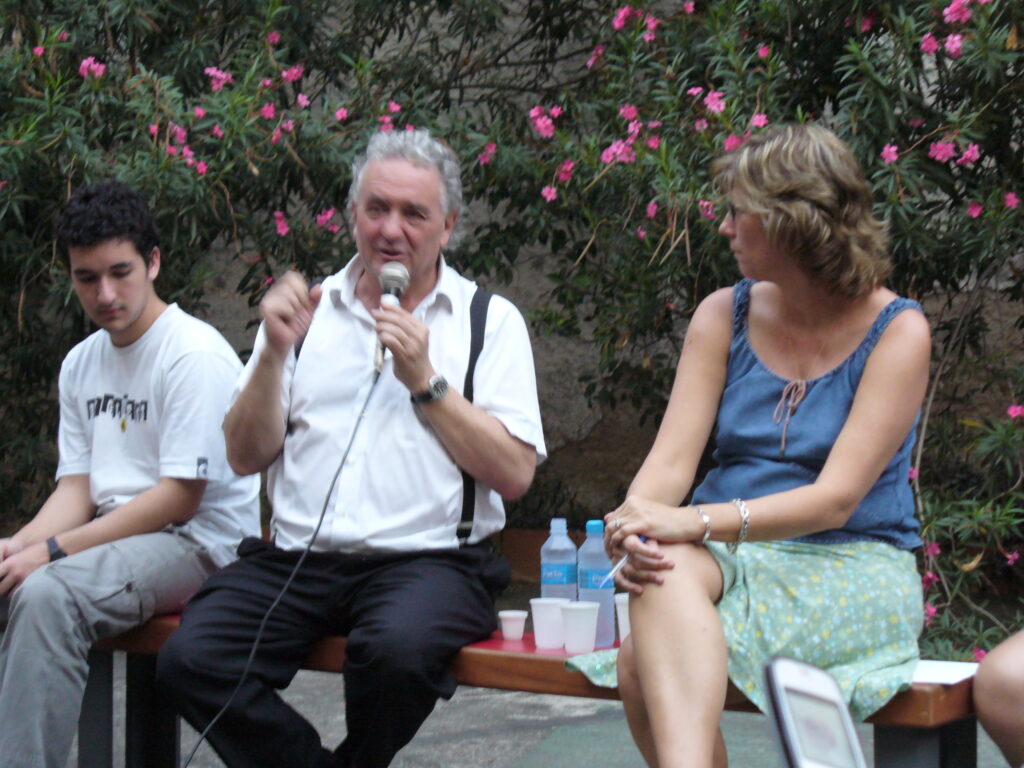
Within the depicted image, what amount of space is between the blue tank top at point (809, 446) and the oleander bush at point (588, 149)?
1.18m

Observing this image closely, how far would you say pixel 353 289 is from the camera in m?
3.33

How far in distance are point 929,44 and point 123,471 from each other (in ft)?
8.10

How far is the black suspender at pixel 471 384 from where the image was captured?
10.3 ft

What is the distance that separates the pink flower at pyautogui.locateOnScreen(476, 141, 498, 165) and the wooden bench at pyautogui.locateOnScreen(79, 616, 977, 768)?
210 centimetres

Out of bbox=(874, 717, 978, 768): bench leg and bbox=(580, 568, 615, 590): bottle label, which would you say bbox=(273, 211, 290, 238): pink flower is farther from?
bbox=(874, 717, 978, 768): bench leg

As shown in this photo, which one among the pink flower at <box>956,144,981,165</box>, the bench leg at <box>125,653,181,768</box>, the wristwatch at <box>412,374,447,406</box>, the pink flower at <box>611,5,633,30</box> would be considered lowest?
the bench leg at <box>125,653,181,768</box>

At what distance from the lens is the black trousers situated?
2859 millimetres

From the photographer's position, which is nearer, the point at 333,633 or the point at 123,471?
the point at 333,633

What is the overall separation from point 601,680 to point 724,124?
199cm

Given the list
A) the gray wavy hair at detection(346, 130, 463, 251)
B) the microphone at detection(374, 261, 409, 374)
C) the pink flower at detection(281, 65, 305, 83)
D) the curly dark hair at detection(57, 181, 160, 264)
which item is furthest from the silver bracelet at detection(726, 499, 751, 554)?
the pink flower at detection(281, 65, 305, 83)

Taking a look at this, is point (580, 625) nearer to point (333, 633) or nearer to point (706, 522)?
point (706, 522)

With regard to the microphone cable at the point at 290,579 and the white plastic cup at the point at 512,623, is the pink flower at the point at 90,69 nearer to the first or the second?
the microphone cable at the point at 290,579

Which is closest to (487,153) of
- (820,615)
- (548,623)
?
(548,623)

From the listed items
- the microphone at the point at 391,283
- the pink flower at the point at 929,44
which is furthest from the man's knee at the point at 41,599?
the pink flower at the point at 929,44
